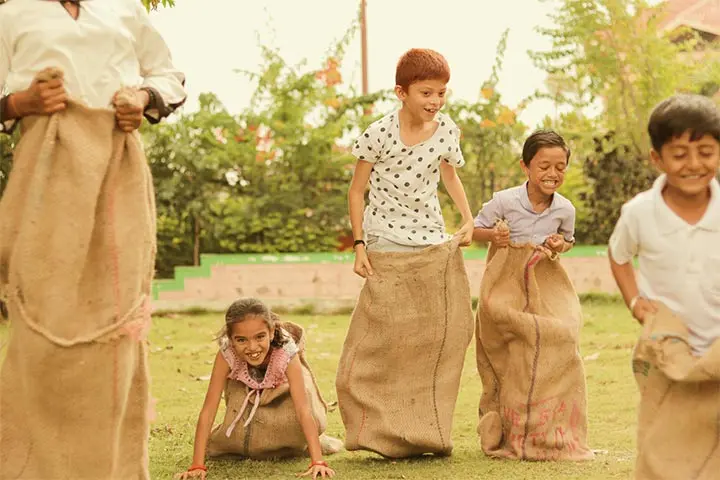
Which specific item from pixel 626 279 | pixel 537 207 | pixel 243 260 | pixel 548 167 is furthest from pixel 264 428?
pixel 243 260

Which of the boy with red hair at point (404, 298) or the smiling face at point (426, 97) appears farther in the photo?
the boy with red hair at point (404, 298)

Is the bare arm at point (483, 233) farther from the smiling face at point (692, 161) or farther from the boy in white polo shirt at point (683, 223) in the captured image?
the smiling face at point (692, 161)

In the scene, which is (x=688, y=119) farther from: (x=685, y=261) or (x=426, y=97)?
(x=426, y=97)

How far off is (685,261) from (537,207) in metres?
2.25

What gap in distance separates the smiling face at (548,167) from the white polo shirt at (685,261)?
2.04m

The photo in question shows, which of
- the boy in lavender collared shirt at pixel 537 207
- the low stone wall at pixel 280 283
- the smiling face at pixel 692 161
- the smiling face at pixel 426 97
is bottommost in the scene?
the low stone wall at pixel 280 283

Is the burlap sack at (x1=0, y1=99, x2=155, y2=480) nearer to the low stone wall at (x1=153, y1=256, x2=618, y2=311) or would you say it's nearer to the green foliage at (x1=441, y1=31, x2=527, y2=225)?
the low stone wall at (x1=153, y1=256, x2=618, y2=311)

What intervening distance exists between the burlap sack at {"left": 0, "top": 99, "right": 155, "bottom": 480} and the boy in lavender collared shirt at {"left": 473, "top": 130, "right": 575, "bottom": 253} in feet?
7.46

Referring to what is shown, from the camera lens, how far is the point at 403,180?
616 cm

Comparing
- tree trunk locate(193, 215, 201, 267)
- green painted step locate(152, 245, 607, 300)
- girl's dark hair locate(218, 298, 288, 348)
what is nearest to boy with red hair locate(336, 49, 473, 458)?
girl's dark hair locate(218, 298, 288, 348)

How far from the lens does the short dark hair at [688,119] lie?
403 cm

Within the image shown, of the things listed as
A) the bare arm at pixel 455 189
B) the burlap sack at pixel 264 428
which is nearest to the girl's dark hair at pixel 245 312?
the burlap sack at pixel 264 428

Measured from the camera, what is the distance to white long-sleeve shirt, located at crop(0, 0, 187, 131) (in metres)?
4.48

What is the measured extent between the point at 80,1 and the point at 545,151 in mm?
2497
